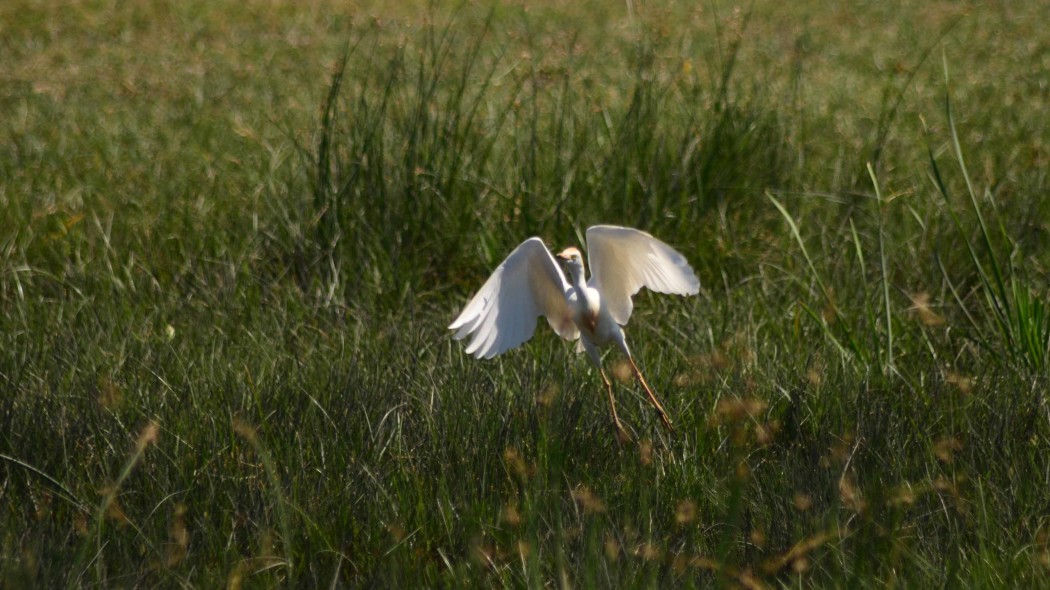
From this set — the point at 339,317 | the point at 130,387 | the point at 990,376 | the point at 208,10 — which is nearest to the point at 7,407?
the point at 130,387

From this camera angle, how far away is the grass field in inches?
99.8

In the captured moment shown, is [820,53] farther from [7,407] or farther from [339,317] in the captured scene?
[7,407]

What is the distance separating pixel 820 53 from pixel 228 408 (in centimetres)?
685

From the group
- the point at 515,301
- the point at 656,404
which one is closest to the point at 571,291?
the point at 515,301

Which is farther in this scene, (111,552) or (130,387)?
(130,387)

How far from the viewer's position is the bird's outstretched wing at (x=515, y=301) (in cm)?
303

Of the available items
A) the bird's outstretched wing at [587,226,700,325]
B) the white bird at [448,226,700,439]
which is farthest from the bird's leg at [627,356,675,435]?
the bird's outstretched wing at [587,226,700,325]

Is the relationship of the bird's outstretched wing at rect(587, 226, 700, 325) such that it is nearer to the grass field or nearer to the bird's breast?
the bird's breast

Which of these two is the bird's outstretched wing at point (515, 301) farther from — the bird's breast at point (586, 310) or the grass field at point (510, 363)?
the grass field at point (510, 363)

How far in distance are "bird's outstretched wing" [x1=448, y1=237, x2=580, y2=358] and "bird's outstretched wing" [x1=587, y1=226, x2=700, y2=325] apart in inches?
5.4

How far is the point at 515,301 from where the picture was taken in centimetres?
316

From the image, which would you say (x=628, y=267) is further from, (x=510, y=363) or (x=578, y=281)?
(x=510, y=363)

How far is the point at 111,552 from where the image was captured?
8.42ft

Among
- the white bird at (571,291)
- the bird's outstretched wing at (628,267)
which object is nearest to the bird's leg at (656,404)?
the white bird at (571,291)
